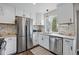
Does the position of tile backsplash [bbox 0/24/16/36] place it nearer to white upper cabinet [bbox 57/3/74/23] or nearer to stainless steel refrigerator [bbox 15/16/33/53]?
stainless steel refrigerator [bbox 15/16/33/53]

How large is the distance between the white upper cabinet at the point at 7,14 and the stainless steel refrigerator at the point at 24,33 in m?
0.11

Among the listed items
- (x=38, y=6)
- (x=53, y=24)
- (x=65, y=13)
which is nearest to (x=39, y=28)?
(x=53, y=24)

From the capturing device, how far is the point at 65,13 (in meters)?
1.99

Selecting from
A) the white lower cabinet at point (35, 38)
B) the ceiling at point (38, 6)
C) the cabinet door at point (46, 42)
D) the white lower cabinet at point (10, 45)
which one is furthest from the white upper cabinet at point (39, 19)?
the white lower cabinet at point (10, 45)

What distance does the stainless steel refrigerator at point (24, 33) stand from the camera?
1933 millimetres

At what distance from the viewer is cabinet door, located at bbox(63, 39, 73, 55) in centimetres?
180

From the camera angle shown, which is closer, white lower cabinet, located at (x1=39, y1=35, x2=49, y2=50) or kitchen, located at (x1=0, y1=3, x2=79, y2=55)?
kitchen, located at (x1=0, y1=3, x2=79, y2=55)

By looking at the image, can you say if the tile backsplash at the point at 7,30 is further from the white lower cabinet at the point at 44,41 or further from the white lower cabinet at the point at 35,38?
the white lower cabinet at the point at 44,41

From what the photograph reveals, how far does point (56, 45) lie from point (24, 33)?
75 centimetres

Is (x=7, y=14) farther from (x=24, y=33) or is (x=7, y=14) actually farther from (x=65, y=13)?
(x=65, y=13)

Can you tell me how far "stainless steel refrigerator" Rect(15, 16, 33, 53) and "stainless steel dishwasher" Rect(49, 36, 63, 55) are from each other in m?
0.45

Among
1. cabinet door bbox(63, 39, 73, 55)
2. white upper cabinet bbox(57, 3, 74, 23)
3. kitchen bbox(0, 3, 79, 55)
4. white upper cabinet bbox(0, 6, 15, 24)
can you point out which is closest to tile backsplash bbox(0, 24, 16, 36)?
kitchen bbox(0, 3, 79, 55)
